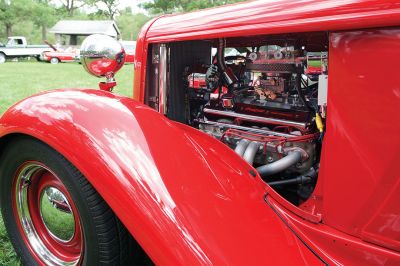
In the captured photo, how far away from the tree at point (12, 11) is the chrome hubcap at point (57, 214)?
43452mm

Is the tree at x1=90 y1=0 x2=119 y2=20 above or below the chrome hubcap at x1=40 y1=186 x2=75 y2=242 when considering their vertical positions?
above

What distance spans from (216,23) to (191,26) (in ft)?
0.70

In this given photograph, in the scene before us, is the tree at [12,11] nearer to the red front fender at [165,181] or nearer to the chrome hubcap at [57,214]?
the chrome hubcap at [57,214]

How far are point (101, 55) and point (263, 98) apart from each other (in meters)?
1.10

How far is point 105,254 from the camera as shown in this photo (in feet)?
5.52

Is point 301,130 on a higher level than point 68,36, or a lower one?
lower

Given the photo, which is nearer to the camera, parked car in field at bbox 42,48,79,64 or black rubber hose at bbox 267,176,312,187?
black rubber hose at bbox 267,176,312,187

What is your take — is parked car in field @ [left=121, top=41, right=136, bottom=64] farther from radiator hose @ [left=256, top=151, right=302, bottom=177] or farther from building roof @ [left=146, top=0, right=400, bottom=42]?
radiator hose @ [left=256, top=151, right=302, bottom=177]

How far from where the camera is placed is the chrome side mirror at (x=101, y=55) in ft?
8.45

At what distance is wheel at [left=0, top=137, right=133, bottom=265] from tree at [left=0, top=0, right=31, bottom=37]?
43.3 m

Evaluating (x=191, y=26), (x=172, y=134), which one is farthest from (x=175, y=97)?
(x=172, y=134)

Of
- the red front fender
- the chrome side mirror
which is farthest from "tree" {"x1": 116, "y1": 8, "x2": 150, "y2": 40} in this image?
the red front fender

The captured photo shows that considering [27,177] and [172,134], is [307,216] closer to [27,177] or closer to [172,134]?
[172,134]

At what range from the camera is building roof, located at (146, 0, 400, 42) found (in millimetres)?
1452
